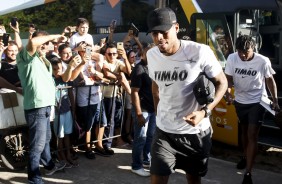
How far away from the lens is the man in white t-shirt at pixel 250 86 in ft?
14.3

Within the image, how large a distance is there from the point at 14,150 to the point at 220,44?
3.92 m

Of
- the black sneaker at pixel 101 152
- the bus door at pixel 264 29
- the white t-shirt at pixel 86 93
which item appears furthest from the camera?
the bus door at pixel 264 29

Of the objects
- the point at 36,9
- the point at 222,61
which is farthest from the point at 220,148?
the point at 36,9

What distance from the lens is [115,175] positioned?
461 centimetres

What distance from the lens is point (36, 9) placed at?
1376 cm

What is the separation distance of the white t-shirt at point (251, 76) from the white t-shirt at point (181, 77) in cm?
165

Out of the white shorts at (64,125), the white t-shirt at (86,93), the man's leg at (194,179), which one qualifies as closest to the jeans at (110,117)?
the white t-shirt at (86,93)

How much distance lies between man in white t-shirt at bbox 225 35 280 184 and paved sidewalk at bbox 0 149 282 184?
0.37 meters

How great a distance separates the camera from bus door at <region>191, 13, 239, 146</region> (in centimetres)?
572

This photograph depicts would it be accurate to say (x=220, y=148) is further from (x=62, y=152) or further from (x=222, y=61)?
(x=62, y=152)

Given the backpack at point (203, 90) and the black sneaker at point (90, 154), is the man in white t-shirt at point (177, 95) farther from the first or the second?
the black sneaker at point (90, 154)

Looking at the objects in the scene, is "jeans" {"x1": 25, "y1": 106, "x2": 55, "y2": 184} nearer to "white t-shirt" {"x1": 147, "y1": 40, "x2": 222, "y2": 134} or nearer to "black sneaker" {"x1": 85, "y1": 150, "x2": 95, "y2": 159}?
"black sneaker" {"x1": 85, "y1": 150, "x2": 95, "y2": 159}

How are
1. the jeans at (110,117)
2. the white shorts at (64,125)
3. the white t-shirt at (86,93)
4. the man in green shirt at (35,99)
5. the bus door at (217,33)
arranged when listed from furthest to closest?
1. the bus door at (217,33)
2. the jeans at (110,117)
3. the white t-shirt at (86,93)
4. the white shorts at (64,125)
5. the man in green shirt at (35,99)

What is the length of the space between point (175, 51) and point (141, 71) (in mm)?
1458
